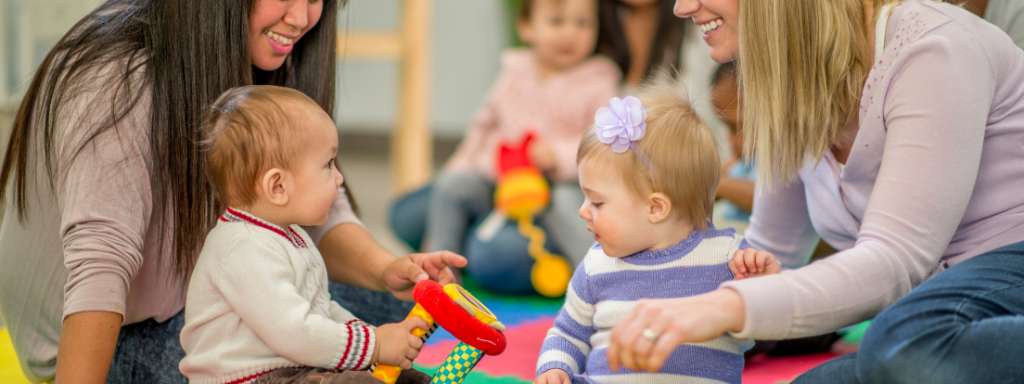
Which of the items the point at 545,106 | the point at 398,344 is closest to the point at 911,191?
the point at 398,344

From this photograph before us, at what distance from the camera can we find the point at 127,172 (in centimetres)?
86

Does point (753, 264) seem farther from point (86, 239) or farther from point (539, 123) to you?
point (539, 123)

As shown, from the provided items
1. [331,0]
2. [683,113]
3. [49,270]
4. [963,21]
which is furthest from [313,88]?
[963,21]

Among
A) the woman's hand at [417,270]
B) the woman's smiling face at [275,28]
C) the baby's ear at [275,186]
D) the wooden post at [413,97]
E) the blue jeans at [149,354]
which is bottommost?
the wooden post at [413,97]

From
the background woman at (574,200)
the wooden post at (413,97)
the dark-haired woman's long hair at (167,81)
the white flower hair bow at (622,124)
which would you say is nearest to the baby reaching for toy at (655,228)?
the white flower hair bow at (622,124)

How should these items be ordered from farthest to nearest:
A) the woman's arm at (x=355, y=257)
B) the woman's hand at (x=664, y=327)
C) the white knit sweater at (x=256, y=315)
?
the woman's arm at (x=355, y=257) < the white knit sweater at (x=256, y=315) < the woman's hand at (x=664, y=327)

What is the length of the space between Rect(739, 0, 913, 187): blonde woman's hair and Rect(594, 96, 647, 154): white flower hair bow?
0.16 meters

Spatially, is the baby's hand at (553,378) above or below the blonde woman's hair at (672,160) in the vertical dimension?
below

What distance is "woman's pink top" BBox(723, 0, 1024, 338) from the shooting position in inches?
28.1

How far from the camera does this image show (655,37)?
6.72ft

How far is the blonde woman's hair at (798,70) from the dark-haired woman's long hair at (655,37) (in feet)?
3.60

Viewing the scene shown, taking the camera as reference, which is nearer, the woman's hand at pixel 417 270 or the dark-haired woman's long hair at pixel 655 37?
the woman's hand at pixel 417 270

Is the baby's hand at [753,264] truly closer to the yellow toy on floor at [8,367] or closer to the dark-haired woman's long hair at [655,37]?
the yellow toy on floor at [8,367]

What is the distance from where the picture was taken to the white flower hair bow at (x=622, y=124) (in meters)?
0.82
